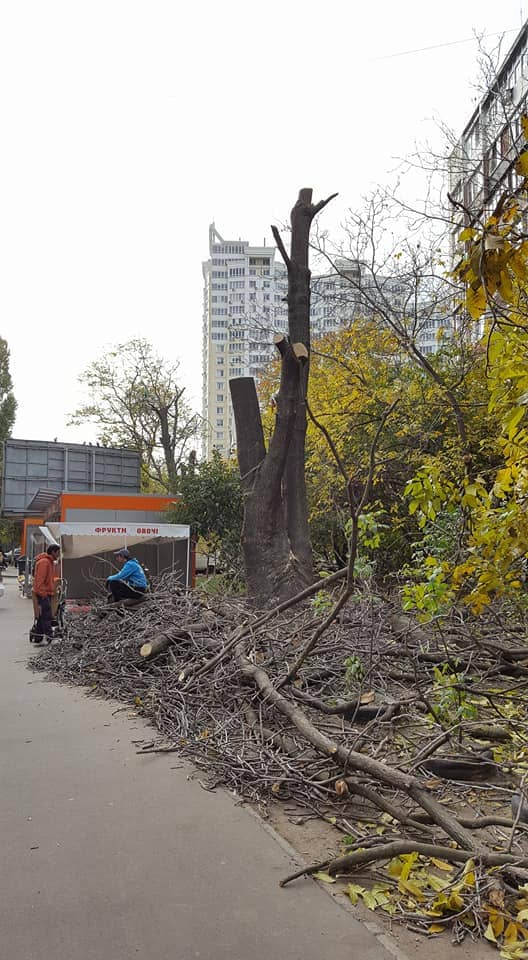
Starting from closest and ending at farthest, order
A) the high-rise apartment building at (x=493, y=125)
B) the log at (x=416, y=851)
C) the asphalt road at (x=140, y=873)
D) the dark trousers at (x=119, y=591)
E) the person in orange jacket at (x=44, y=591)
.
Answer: the asphalt road at (x=140, y=873) < the log at (x=416, y=851) < the high-rise apartment building at (x=493, y=125) < the dark trousers at (x=119, y=591) < the person in orange jacket at (x=44, y=591)

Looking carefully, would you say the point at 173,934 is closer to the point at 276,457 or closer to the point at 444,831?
the point at 444,831

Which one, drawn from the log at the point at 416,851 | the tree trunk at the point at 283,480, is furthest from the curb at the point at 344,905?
the tree trunk at the point at 283,480

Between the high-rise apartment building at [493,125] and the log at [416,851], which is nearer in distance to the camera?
the log at [416,851]

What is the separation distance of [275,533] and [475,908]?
9.09 metres

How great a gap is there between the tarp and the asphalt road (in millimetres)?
12401

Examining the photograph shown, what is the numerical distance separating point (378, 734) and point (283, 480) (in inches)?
281

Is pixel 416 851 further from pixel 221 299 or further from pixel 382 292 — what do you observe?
pixel 221 299

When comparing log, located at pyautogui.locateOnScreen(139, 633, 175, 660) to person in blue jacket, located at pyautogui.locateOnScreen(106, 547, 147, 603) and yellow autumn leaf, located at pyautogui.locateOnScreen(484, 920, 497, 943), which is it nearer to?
person in blue jacket, located at pyautogui.locateOnScreen(106, 547, 147, 603)

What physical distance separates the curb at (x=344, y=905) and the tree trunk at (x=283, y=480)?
6.90 meters

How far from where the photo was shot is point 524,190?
307 centimetres

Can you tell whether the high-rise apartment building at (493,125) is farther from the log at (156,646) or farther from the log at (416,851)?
the log at (416,851)

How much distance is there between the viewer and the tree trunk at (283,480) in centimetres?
1251

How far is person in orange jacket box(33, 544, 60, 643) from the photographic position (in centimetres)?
1523

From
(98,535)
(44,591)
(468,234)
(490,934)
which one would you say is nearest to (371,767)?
(490,934)
